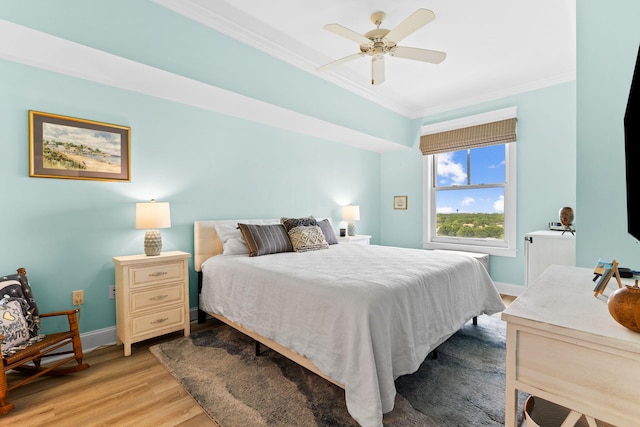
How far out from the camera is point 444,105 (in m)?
4.52

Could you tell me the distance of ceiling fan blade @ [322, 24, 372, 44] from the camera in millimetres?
2069

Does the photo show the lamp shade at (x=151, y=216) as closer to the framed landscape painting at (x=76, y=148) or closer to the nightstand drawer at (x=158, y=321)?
the framed landscape painting at (x=76, y=148)

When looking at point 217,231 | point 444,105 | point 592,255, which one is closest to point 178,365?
point 217,231

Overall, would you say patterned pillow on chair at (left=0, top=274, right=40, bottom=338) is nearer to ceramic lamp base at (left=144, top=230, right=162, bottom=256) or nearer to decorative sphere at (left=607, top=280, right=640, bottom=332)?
ceramic lamp base at (left=144, top=230, right=162, bottom=256)

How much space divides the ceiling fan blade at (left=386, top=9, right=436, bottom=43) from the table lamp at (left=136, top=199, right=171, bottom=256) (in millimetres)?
2335

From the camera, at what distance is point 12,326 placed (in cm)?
182

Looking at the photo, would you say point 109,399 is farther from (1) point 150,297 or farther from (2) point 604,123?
(2) point 604,123

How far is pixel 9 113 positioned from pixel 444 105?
492cm

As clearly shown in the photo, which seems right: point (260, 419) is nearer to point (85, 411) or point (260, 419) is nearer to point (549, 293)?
point (85, 411)

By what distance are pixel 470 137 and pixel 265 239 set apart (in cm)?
329

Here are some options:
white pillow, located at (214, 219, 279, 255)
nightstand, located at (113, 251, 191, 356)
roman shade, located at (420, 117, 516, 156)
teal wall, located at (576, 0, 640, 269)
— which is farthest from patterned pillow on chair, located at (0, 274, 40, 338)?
roman shade, located at (420, 117, 516, 156)

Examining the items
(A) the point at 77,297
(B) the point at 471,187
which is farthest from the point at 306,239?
(B) the point at 471,187

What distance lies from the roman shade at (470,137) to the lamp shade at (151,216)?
387cm

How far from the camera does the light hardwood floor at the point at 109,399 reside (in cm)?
163
